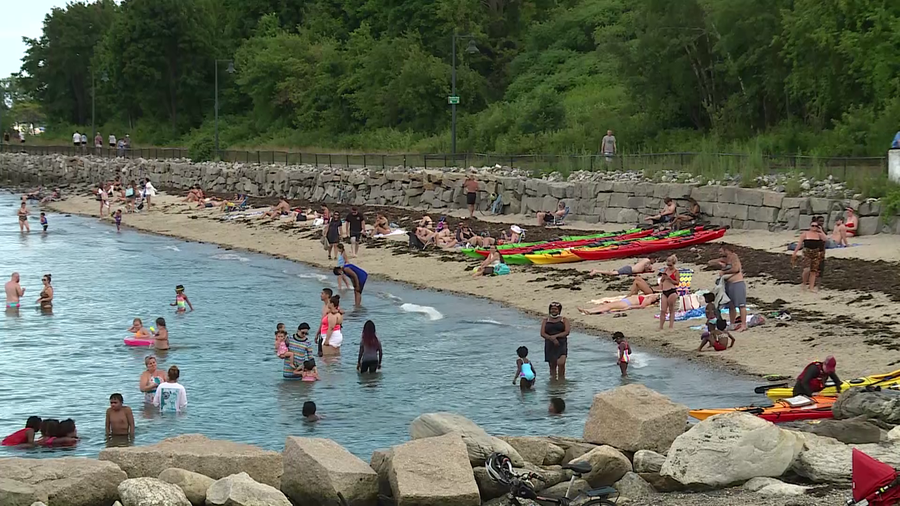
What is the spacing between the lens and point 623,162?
126ft

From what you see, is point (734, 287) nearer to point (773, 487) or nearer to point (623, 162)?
point (773, 487)

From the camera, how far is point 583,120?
4869cm

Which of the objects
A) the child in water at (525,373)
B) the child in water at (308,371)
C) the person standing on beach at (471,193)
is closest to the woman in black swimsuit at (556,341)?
the child in water at (525,373)

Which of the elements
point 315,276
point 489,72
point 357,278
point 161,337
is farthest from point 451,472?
point 489,72

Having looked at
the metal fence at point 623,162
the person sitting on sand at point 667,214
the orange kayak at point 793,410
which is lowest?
the orange kayak at point 793,410

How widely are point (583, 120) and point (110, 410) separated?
34.3 metres

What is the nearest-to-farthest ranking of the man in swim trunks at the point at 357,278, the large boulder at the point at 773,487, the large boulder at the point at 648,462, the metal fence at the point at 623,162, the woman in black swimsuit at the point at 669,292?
the large boulder at the point at 773,487 → the large boulder at the point at 648,462 → the woman in black swimsuit at the point at 669,292 → the man in swim trunks at the point at 357,278 → the metal fence at the point at 623,162

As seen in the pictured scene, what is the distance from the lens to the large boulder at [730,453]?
11992 mm

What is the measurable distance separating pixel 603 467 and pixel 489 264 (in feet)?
59.4

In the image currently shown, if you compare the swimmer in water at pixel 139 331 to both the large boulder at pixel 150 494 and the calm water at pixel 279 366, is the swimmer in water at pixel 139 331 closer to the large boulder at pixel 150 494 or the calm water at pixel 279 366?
the calm water at pixel 279 366

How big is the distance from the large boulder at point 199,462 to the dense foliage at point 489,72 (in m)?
25.1

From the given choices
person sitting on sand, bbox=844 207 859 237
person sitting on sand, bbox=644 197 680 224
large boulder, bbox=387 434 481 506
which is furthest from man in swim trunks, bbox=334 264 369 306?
large boulder, bbox=387 434 481 506

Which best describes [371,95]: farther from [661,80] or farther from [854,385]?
[854,385]

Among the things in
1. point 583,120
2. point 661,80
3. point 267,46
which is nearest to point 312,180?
point 583,120
